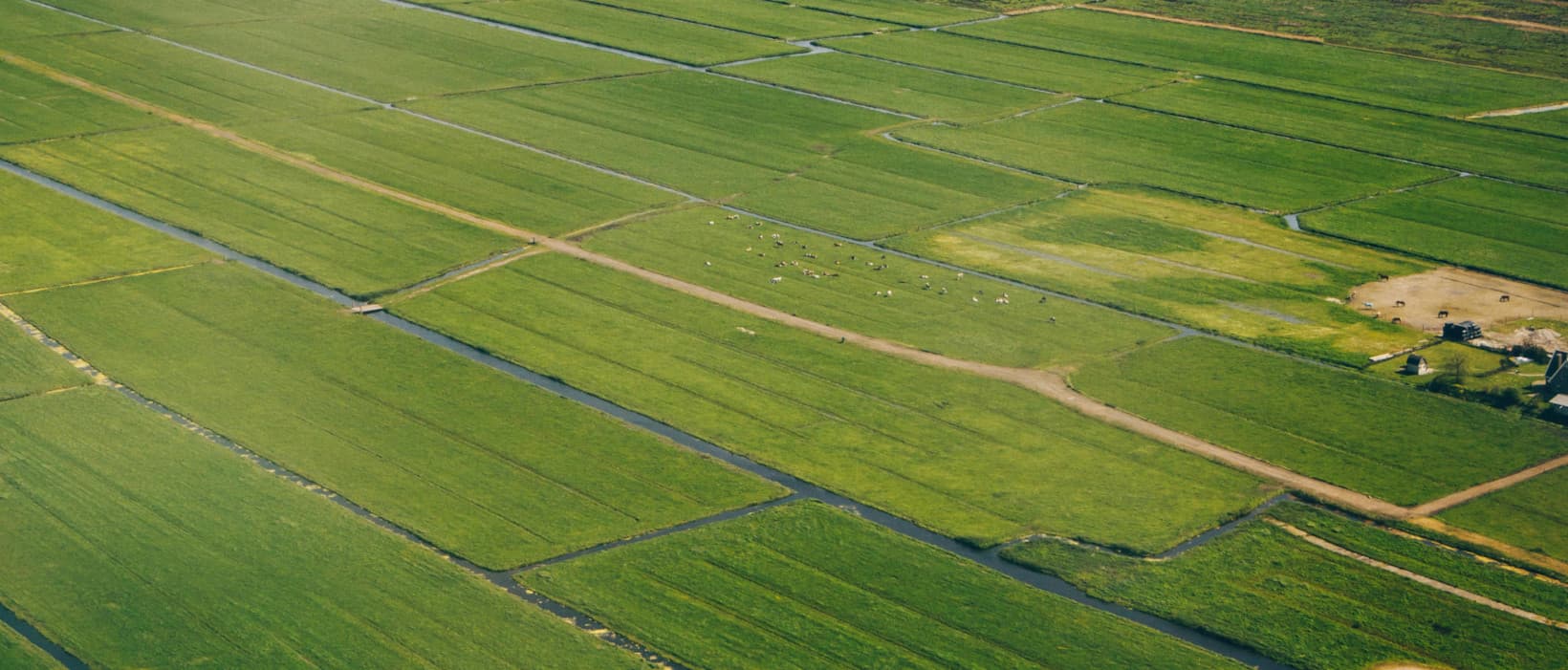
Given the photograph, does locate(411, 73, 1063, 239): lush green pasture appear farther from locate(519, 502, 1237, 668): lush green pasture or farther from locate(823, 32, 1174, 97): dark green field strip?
locate(519, 502, 1237, 668): lush green pasture

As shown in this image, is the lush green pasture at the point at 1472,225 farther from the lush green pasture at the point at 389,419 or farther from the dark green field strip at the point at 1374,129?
the lush green pasture at the point at 389,419

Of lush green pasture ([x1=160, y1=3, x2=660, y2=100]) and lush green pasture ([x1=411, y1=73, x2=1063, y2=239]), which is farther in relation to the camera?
lush green pasture ([x1=160, y1=3, x2=660, y2=100])

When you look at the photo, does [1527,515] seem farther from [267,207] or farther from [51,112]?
[51,112]

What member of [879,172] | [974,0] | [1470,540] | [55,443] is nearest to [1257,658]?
[1470,540]

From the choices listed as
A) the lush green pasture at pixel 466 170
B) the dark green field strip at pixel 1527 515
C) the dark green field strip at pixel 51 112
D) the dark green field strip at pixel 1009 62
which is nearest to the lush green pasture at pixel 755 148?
the lush green pasture at pixel 466 170

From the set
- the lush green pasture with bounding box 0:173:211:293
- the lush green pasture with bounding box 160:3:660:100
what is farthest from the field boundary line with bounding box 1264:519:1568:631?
the lush green pasture with bounding box 160:3:660:100

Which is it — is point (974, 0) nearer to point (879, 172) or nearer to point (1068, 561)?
point (879, 172)
